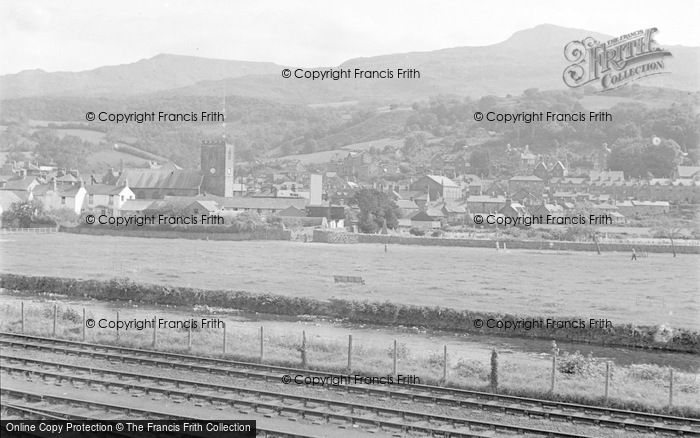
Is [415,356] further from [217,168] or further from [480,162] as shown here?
[480,162]

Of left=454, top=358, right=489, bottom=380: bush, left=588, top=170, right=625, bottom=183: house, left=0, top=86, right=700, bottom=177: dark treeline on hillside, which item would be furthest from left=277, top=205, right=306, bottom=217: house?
left=454, top=358, right=489, bottom=380: bush

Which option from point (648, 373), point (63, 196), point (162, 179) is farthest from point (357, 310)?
point (162, 179)

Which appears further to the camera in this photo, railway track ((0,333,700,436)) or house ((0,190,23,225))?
house ((0,190,23,225))

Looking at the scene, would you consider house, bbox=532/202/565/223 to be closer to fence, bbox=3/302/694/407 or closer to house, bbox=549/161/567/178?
house, bbox=549/161/567/178

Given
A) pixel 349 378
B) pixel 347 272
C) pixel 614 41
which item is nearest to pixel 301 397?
pixel 349 378

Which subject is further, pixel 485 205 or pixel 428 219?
pixel 485 205

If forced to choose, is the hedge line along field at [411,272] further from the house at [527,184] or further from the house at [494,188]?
the house at [527,184]

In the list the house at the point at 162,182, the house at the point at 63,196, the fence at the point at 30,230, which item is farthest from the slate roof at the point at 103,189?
the fence at the point at 30,230
